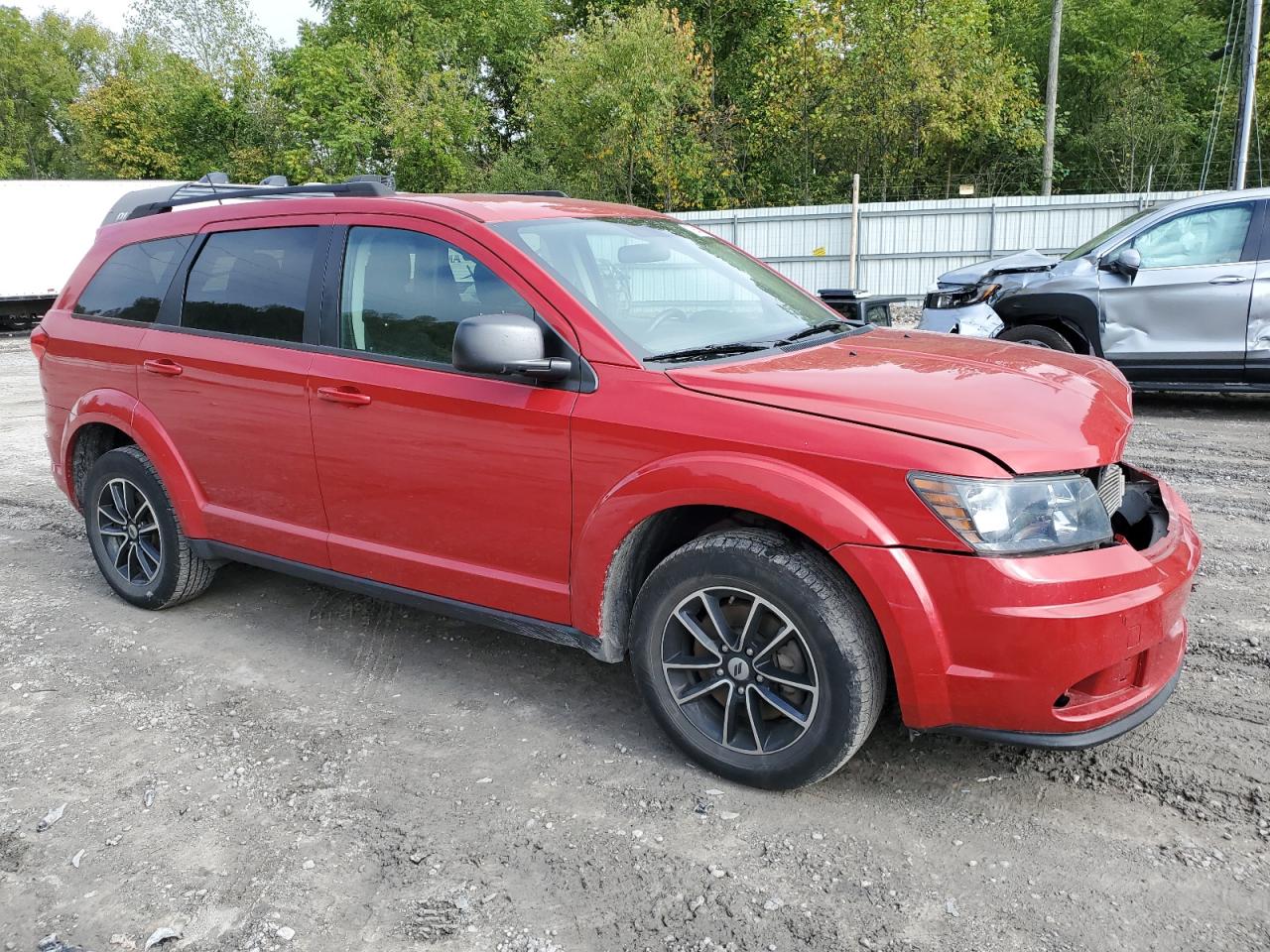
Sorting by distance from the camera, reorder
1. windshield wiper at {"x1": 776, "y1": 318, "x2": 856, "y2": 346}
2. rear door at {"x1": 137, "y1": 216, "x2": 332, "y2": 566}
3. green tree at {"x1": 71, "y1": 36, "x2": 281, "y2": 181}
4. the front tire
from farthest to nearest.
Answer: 1. green tree at {"x1": 71, "y1": 36, "x2": 281, "y2": 181}
2. rear door at {"x1": 137, "y1": 216, "x2": 332, "y2": 566}
3. windshield wiper at {"x1": 776, "y1": 318, "x2": 856, "y2": 346}
4. the front tire

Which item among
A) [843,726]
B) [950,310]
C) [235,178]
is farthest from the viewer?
[235,178]

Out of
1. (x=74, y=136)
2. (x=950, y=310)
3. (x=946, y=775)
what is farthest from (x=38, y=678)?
(x=74, y=136)

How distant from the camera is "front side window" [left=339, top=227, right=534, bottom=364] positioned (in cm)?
355

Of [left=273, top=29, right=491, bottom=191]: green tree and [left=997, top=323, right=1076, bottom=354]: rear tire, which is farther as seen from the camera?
[left=273, top=29, right=491, bottom=191]: green tree

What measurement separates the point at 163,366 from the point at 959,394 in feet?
10.8

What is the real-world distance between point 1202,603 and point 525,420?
10.3ft

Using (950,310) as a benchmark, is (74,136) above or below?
above

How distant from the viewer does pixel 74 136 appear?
60.3 m

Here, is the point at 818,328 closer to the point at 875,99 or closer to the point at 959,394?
the point at 959,394

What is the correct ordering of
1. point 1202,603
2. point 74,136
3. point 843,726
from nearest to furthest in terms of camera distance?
point 843,726 < point 1202,603 < point 74,136

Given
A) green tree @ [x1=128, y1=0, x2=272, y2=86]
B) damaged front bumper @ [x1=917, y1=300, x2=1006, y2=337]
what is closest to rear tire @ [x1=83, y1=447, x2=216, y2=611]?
damaged front bumper @ [x1=917, y1=300, x2=1006, y2=337]

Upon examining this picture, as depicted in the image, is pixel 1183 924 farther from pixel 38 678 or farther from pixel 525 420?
pixel 38 678

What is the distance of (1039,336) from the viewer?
8.98 metres

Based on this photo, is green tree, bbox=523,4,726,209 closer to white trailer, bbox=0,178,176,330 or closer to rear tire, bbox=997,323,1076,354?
white trailer, bbox=0,178,176,330
